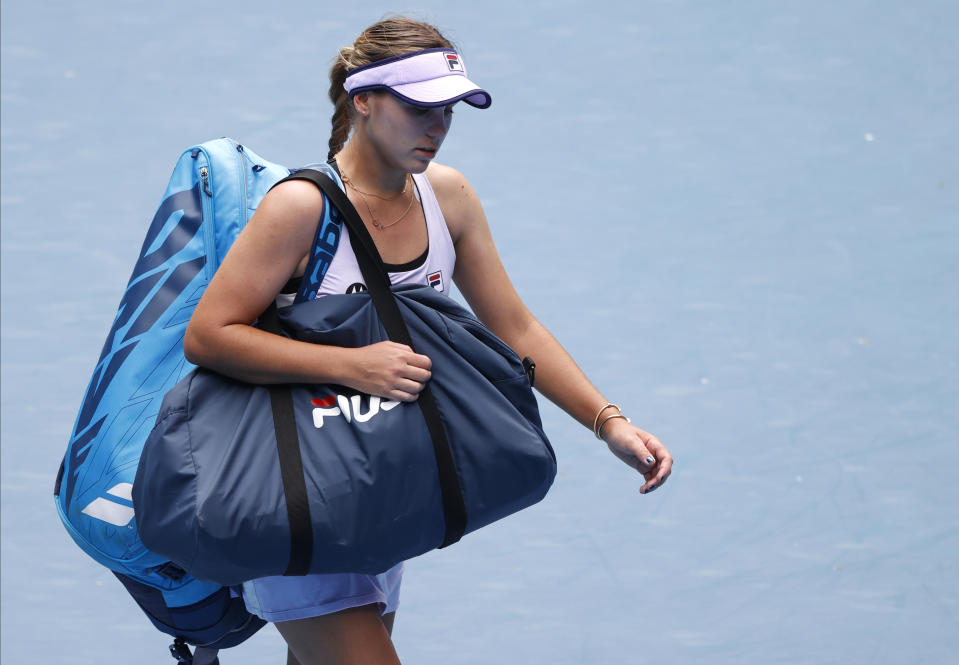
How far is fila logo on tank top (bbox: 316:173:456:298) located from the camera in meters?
1.75

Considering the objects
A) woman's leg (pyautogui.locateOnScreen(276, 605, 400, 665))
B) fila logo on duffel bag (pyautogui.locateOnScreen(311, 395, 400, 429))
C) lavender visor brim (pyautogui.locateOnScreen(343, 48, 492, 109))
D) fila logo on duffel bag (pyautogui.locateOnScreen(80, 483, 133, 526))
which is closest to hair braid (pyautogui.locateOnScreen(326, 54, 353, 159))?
lavender visor brim (pyautogui.locateOnScreen(343, 48, 492, 109))

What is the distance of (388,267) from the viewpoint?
70.6 inches

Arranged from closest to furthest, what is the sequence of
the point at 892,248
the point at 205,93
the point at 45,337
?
the point at 45,337 < the point at 892,248 < the point at 205,93

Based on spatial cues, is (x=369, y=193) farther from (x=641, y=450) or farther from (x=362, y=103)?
(x=641, y=450)

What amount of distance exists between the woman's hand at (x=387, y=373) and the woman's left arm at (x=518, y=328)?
317 millimetres

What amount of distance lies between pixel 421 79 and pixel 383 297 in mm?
315

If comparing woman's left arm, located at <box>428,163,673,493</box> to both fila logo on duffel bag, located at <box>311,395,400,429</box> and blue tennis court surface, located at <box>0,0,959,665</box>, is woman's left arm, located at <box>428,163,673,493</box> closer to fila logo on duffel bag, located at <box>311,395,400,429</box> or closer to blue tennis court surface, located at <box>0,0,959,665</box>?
fila logo on duffel bag, located at <box>311,395,400,429</box>

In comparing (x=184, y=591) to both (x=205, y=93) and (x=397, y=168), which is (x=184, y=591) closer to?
(x=397, y=168)

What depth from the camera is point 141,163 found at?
4531 mm

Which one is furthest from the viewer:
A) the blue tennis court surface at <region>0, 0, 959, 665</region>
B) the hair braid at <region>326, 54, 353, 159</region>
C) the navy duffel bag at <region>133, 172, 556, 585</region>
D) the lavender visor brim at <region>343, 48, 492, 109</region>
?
the blue tennis court surface at <region>0, 0, 959, 665</region>

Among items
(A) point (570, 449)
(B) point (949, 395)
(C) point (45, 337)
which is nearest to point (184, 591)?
(A) point (570, 449)

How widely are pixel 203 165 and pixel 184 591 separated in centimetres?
67

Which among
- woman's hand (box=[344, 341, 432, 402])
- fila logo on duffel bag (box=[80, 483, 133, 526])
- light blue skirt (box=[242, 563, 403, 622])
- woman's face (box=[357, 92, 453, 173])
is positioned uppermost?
woman's face (box=[357, 92, 453, 173])

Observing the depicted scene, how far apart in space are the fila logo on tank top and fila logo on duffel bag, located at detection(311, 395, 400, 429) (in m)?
0.17
